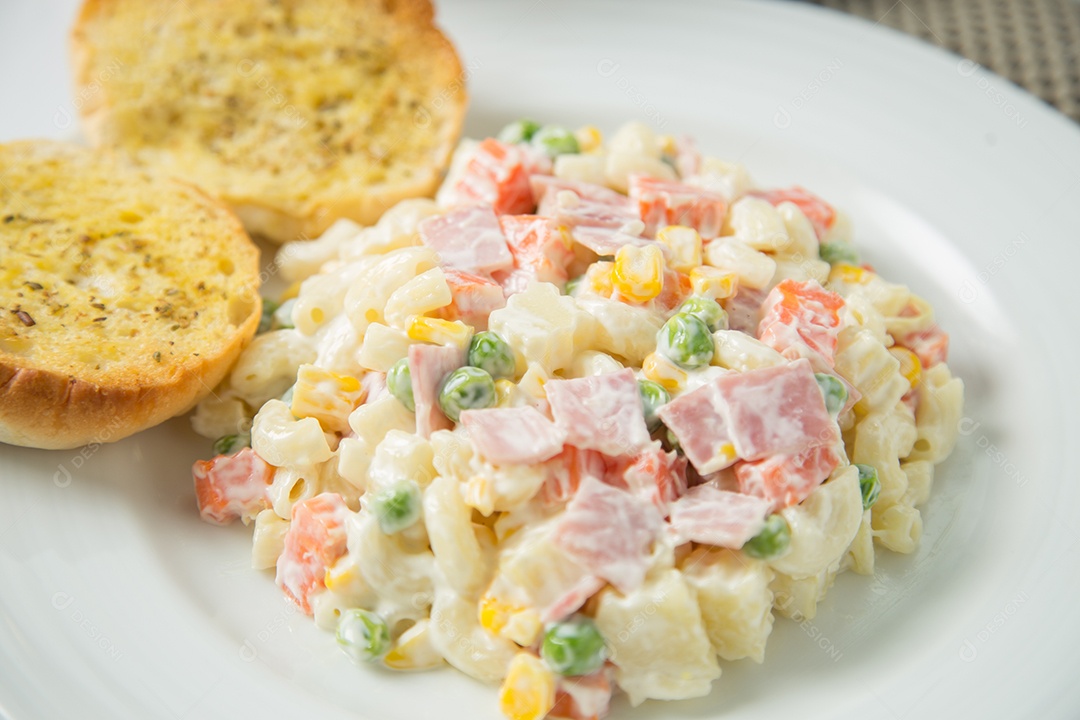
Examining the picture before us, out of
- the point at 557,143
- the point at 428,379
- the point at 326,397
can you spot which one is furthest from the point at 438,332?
the point at 557,143

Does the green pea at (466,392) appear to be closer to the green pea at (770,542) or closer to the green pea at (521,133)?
the green pea at (770,542)

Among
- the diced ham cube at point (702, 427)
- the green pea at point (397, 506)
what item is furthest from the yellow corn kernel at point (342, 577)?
the diced ham cube at point (702, 427)

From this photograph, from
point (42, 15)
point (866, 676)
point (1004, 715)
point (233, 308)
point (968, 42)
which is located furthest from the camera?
point (968, 42)

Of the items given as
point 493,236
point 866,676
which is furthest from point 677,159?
point 866,676

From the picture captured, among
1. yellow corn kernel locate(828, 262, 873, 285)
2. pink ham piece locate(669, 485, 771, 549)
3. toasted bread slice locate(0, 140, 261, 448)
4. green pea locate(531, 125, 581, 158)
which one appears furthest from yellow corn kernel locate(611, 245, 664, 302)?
toasted bread slice locate(0, 140, 261, 448)

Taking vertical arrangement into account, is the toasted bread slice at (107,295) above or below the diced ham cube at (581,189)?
below

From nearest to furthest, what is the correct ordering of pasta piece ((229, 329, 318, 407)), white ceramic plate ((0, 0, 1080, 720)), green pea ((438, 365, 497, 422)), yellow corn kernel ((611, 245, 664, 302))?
white ceramic plate ((0, 0, 1080, 720))
green pea ((438, 365, 497, 422))
yellow corn kernel ((611, 245, 664, 302))
pasta piece ((229, 329, 318, 407))

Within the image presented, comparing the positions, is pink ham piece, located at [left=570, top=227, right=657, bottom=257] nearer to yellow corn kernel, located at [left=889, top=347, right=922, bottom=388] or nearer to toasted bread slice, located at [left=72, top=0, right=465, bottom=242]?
yellow corn kernel, located at [left=889, top=347, right=922, bottom=388]

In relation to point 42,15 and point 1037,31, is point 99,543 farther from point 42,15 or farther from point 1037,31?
point 1037,31
